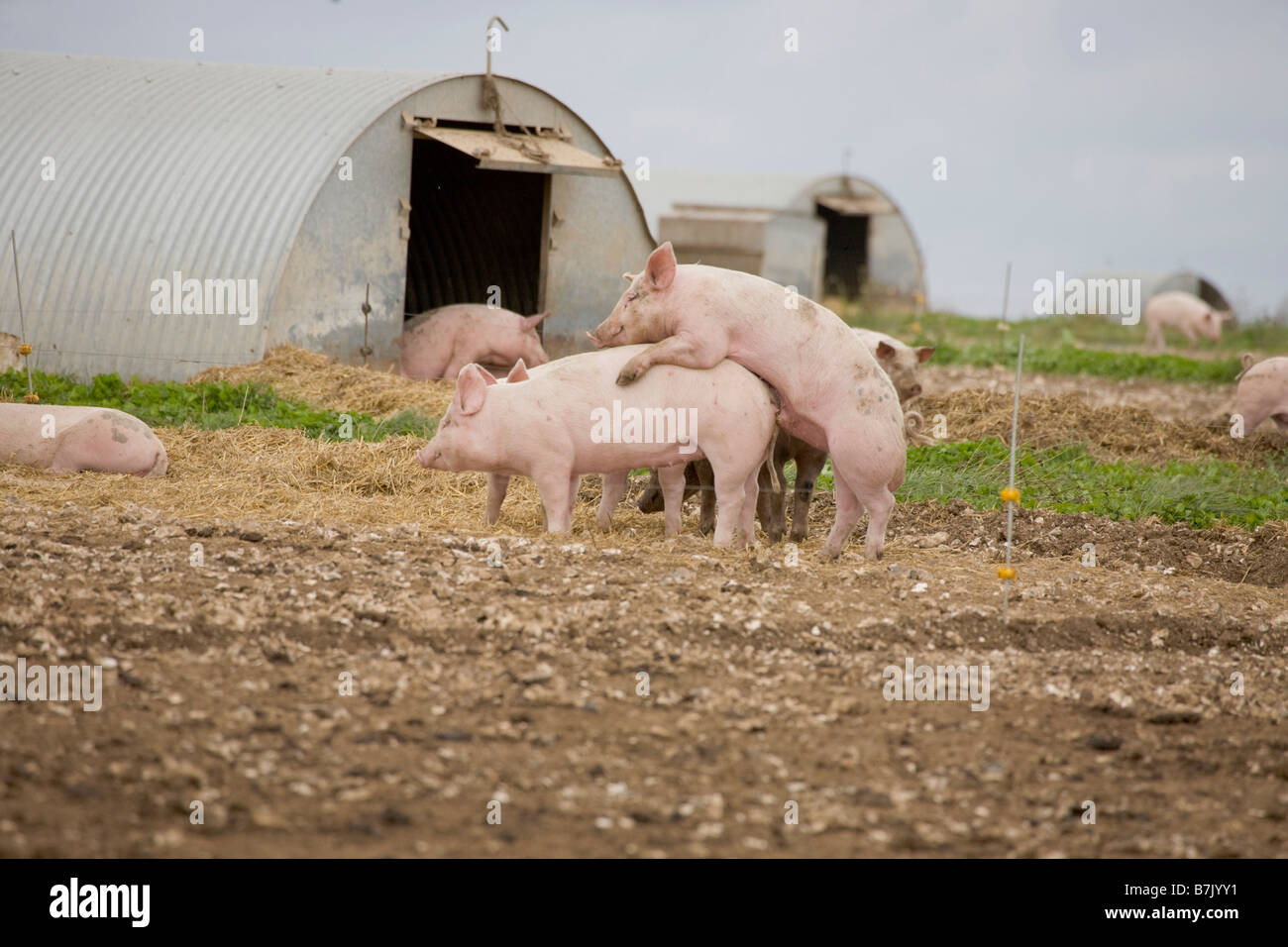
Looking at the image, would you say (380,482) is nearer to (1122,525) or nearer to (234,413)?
(234,413)

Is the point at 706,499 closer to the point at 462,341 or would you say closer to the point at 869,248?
the point at 462,341

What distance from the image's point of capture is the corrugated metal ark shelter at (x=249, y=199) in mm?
10906

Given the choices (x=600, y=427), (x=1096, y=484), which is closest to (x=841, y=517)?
(x=600, y=427)

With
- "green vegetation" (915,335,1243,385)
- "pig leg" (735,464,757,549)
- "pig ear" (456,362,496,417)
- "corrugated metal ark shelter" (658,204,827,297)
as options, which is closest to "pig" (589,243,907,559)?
"pig leg" (735,464,757,549)

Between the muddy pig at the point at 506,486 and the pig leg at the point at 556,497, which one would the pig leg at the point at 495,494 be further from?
the pig leg at the point at 556,497

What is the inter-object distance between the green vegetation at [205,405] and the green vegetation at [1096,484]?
3.08 m

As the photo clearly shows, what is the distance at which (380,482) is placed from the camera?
773cm

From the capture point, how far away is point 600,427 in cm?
627

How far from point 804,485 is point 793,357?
3.61 ft

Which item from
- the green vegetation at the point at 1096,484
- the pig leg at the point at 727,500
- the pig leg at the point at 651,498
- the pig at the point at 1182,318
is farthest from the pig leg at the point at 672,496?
the pig at the point at 1182,318

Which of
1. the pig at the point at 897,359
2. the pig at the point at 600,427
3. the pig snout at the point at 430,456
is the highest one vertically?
the pig at the point at 897,359

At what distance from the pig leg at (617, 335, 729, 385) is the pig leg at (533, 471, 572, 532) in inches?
21.9
